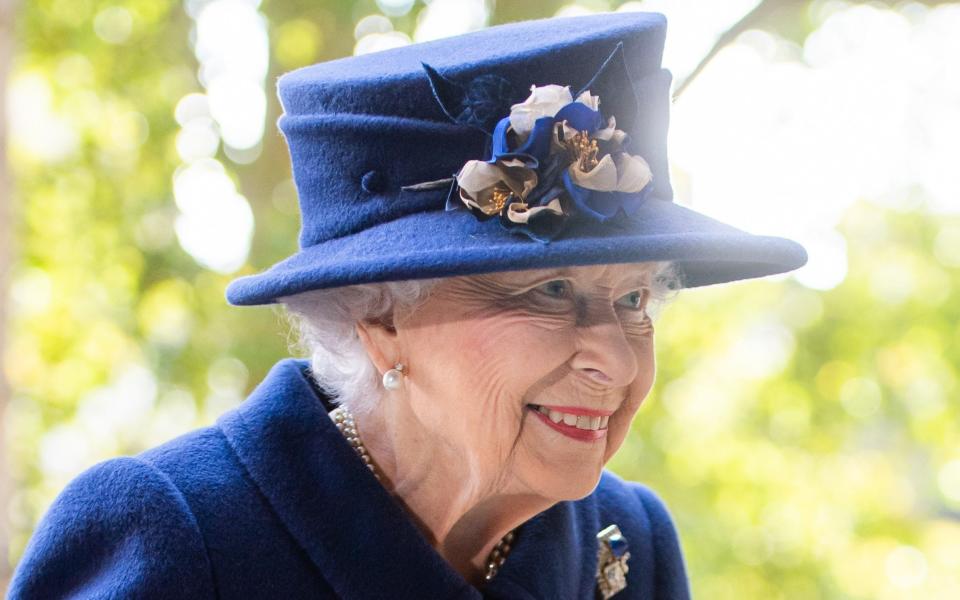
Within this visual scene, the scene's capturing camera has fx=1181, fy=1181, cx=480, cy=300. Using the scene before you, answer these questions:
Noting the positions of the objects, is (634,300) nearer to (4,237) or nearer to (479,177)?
(479,177)

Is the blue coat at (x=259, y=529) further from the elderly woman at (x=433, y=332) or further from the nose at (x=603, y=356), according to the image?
the nose at (x=603, y=356)

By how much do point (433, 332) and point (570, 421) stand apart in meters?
0.24

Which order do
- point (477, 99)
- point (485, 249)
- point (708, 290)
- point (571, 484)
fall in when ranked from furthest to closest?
point (708, 290)
point (571, 484)
point (477, 99)
point (485, 249)

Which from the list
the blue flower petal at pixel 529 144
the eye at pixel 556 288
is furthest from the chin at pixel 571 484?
the blue flower petal at pixel 529 144

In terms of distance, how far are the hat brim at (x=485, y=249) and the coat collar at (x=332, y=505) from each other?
225mm

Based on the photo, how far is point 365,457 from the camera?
1.89 meters

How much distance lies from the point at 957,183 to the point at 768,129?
1018 millimetres

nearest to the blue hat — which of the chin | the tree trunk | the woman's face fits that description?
the woman's face

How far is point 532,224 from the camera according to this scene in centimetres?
156

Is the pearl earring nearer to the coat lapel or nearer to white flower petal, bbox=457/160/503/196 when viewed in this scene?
the coat lapel

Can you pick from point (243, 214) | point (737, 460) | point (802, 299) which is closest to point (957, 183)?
point (802, 299)

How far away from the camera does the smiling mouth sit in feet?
5.63

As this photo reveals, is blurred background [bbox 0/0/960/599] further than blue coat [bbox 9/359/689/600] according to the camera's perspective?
Yes

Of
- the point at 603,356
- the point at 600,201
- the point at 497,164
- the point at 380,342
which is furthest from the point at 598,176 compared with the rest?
the point at 380,342
